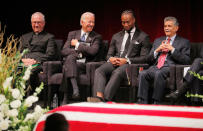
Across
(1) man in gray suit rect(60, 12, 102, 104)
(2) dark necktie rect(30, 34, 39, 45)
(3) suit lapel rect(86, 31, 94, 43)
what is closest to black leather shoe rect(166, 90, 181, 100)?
(1) man in gray suit rect(60, 12, 102, 104)

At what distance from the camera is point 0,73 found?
139 cm

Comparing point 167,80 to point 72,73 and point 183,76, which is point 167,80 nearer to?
point 183,76

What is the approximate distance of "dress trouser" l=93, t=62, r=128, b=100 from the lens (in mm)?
3703

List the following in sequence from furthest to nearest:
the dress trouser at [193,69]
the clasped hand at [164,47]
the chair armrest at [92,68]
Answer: the chair armrest at [92,68], the clasped hand at [164,47], the dress trouser at [193,69]

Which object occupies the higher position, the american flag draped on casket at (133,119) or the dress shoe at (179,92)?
the american flag draped on casket at (133,119)

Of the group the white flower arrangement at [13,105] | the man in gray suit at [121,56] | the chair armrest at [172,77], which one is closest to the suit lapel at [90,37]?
the man in gray suit at [121,56]

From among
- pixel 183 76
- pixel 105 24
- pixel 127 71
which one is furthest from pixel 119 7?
pixel 183 76

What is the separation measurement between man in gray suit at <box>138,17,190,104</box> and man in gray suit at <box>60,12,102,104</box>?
750 millimetres

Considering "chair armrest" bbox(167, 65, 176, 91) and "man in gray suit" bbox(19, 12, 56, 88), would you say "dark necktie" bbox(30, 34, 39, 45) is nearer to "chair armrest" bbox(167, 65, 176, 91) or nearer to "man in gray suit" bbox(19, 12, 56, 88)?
"man in gray suit" bbox(19, 12, 56, 88)

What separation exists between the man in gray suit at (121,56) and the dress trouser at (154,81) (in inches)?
9.8

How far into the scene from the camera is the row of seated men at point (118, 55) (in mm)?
3642

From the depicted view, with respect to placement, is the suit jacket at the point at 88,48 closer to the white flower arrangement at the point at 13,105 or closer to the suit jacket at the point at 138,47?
the suit jacket at the point at 138,47

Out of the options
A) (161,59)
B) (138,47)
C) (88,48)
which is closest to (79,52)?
(88,48)

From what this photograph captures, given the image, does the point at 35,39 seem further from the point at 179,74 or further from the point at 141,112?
the point at 141,112
